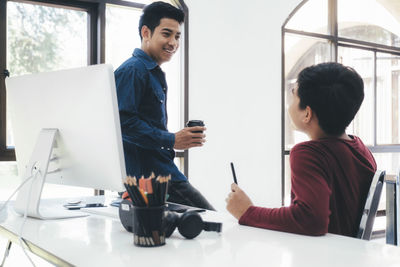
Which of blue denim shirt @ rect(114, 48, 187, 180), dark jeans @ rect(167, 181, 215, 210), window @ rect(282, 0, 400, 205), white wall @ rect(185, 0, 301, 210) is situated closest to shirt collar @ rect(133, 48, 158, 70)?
blue denim shirt @ rect(114, 48, 187, 180)

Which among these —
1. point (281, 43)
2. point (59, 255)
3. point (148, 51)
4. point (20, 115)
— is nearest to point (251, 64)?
point (281, 43)

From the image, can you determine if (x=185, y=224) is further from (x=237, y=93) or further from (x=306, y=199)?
(x=237, y=93)

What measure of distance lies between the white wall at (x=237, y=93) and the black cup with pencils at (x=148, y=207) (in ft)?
8.83

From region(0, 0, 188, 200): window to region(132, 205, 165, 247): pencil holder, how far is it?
85.6 inches

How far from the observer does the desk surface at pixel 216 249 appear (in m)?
0.86

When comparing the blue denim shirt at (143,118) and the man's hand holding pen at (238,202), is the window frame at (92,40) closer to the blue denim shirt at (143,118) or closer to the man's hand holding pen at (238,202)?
the blue denim shirt at (143,118)

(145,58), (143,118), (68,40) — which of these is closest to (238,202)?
(143,118)

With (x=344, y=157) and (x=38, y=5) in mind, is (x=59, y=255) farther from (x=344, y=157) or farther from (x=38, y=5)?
(x=38, y=5)

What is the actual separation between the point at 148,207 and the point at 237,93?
3.03 metres

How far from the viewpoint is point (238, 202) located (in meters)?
1.21

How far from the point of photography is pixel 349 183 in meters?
1.14

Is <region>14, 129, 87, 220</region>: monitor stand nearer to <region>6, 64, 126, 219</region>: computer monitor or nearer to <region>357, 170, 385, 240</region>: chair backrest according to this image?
<region>6, 64, 126, 219</region>: computer monitor

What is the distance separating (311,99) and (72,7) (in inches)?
99.4

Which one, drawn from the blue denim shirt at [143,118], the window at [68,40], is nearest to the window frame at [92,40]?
the window at [68,40]
